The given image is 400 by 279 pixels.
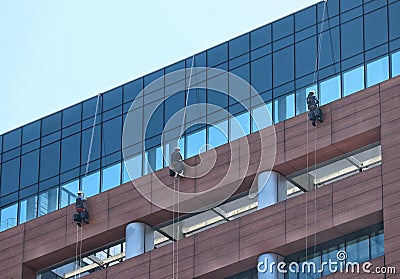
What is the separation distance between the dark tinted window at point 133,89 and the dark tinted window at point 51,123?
4850 mm

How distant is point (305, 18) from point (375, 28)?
4.65 meters

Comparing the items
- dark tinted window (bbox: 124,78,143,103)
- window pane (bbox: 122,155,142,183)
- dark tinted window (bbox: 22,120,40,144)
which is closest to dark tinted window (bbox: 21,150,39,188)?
dark tinted window (bbox: 22,120,40,144)

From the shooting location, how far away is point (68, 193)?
9094 centimetres

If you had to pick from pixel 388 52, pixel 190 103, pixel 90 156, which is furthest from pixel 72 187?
pixel 388 52

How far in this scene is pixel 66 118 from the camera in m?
93.6

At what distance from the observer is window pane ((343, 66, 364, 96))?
82125 mm

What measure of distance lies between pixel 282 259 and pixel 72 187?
15.0 m

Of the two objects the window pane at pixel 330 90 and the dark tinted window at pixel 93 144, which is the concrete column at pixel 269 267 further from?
the dark tinted window at pixel 93 144

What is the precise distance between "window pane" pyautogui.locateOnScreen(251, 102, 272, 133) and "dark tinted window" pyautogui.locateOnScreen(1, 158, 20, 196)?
53.4ft

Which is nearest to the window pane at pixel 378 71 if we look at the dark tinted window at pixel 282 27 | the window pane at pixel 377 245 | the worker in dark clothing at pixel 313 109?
the worker in dark clothing at pixel 313 109

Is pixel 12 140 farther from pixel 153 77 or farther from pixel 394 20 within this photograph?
pixel 394 20

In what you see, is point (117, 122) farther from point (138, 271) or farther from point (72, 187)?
point (138, 271)

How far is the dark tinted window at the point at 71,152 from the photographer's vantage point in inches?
3610

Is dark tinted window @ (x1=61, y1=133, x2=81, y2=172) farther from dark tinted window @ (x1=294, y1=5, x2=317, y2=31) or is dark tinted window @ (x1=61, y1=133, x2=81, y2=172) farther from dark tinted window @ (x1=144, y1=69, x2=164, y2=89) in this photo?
dark tinted window @ (x1=294, y1=5, x2=317, y2=31)
